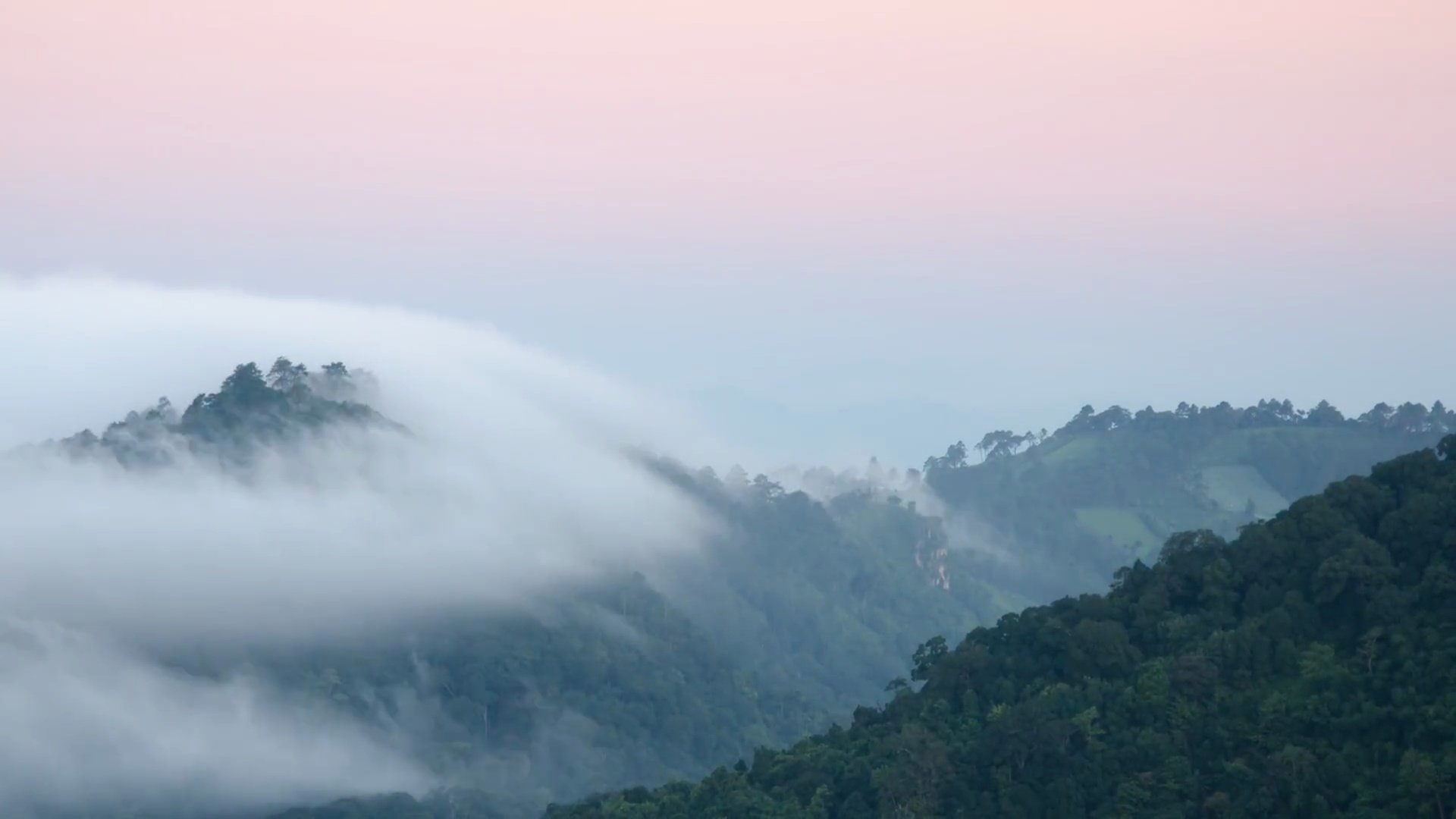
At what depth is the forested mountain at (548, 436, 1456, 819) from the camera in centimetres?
4956

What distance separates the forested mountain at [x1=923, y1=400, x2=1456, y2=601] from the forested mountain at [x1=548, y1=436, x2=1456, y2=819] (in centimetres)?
9394

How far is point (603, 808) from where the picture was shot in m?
62.8

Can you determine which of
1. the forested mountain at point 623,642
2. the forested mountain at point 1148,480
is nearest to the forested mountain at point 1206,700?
the forested mountain at point 623,642

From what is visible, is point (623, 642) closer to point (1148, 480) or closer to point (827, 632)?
point (827, 632)

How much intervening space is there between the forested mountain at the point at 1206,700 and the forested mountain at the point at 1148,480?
9394cm

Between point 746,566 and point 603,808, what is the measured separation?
80689mm

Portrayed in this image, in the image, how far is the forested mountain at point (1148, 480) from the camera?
158500mm

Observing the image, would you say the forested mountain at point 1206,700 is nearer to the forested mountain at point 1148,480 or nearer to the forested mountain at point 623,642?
the forested mountain at point 623,642

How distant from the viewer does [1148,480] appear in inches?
6457

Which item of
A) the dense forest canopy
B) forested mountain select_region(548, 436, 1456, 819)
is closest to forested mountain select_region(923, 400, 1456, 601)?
the dense forest canopy

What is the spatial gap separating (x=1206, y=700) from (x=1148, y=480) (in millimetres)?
111959

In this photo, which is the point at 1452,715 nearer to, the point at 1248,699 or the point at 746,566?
the point at 1248,699

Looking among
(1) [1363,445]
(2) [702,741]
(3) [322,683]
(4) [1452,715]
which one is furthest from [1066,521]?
(4) [1452,715]

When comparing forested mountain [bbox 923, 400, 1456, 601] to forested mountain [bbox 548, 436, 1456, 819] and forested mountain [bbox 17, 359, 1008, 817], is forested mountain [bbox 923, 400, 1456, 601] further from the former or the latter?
forested mountain [bbox 548, 436, 1456, 819]
